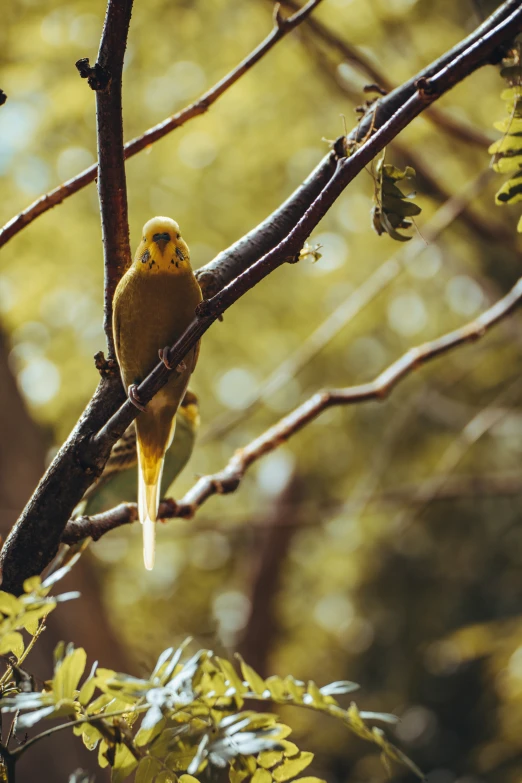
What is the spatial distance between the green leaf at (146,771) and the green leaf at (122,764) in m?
0.01

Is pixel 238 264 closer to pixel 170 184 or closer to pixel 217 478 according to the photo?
pixel 217 478

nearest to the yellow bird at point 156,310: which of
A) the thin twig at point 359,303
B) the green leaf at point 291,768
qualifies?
the green leaf at point 291,768

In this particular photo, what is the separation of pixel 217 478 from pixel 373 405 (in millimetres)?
3754

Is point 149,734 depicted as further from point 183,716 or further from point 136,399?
point 136,399

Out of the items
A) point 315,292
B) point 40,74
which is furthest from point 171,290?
point 315,292

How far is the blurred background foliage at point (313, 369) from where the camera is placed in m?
3.36

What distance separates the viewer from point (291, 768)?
0.80 m

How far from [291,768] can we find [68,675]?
284mm

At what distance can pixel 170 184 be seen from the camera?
3.95 meters

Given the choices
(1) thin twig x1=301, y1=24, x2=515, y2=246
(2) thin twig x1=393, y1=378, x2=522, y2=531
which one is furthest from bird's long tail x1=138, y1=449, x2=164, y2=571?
(1) thin twig x1=301, y1=24, x2=515, y2=246

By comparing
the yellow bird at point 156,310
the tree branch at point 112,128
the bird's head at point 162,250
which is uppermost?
the tree branch at point 112,128

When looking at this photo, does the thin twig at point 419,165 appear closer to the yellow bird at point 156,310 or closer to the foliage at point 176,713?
the yellow bird at point 156,310

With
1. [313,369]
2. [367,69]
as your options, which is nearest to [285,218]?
[367,69]

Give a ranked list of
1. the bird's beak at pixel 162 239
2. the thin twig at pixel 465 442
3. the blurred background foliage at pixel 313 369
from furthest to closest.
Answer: the blurred background foliage at pixel 313 369 → the thin twig at pixel 465 442 → the bird's beak at pixel 162 239
